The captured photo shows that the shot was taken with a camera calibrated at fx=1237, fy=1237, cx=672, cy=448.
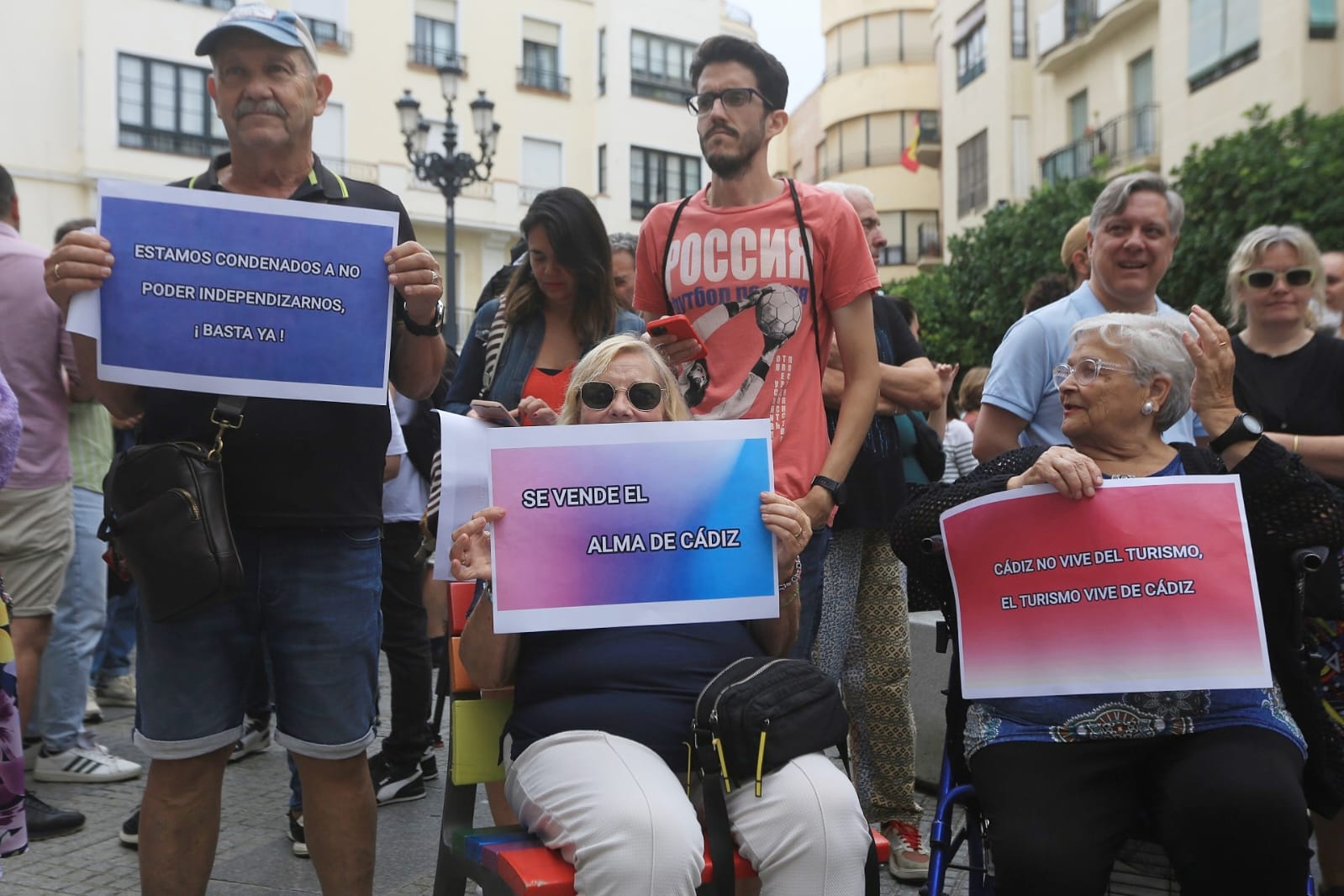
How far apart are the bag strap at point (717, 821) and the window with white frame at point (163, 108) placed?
27.7 meters

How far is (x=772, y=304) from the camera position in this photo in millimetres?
3322

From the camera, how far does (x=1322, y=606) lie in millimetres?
3293

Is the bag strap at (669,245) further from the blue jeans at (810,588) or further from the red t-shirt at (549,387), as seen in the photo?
the blue jeans at (810,588)

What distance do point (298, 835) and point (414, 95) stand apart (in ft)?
100

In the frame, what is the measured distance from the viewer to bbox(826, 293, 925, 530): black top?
13.0 ft

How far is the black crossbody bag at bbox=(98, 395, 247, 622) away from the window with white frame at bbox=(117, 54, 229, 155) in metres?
26.9

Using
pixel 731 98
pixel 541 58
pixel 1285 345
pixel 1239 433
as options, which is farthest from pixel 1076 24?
pixel 1239 433

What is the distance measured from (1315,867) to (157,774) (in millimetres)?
3432

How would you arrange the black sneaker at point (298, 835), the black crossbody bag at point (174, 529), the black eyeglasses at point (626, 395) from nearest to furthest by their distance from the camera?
the black crossbody bag at point (174, 529) < the black eyeglasses at point (626, 395) < the black sneaker at point (298, 835)

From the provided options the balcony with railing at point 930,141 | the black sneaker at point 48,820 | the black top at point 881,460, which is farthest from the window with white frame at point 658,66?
the black sneaker at point 48,820

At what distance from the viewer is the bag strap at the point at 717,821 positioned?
8.28 feet

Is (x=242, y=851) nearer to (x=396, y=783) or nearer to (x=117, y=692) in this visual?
(x=396, y=783)

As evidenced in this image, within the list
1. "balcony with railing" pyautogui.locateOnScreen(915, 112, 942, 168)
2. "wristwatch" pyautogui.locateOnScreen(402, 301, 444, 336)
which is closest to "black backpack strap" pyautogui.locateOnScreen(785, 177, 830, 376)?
"wristwatch" pyautogui.locateOnScreen(402, 301, 444, 336)

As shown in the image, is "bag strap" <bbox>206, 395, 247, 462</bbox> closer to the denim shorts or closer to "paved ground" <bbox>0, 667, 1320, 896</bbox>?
the denim shorts
